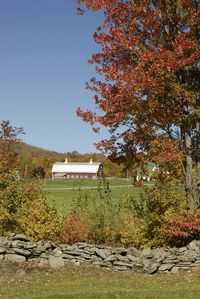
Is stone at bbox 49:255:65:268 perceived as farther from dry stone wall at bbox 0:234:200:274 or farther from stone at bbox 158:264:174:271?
stone at bbox 158:264:174:271

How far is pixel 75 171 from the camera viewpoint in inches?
3784

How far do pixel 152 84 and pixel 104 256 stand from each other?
594 cm

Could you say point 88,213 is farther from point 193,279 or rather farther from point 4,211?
point 193,279

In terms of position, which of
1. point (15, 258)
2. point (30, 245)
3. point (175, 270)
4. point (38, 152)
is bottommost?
point (175, 270)

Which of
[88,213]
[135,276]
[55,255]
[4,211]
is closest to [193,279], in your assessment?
[135,276]

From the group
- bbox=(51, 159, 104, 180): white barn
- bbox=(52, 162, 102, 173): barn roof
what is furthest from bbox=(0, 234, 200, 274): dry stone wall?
bbox=(52, 162, 102, 173): barn roof

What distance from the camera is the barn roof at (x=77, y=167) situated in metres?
95.3

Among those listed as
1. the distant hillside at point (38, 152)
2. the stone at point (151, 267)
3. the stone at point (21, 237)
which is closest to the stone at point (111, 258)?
the stone at point (151, 267)

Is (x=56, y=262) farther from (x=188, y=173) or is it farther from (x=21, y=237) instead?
(x=188, y=173)

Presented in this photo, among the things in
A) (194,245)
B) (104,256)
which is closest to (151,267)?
(104,256)

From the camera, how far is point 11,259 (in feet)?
40.0

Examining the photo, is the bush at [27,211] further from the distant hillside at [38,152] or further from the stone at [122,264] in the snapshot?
the distant hillside at [38,152]

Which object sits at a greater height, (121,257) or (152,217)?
(152,217)

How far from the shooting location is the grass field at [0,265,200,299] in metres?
8.68
